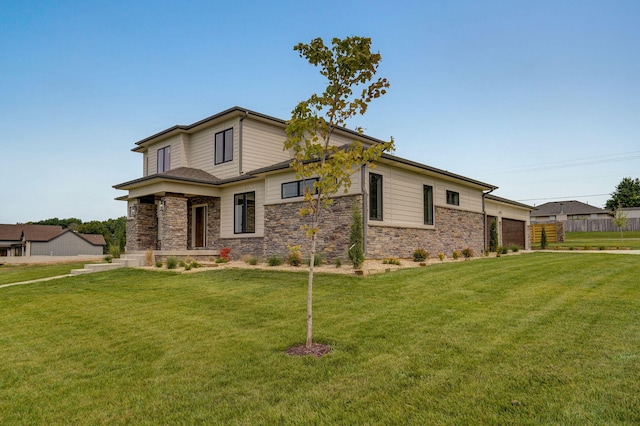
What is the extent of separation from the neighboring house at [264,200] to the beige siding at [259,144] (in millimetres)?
49

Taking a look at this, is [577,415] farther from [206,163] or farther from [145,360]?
[206,163]

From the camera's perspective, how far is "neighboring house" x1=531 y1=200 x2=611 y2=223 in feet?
175

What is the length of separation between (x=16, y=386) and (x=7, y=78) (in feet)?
48.6

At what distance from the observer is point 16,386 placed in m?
3.99

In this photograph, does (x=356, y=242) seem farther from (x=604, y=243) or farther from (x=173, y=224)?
(x=604, y=243)

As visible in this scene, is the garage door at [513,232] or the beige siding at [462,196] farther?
the garage door at [513,232]

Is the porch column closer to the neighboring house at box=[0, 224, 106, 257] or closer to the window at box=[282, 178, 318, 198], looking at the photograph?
the window at box=[282, 178, 318, 198]

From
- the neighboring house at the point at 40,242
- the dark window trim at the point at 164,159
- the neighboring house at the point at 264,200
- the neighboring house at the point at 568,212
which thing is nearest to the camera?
the neighboring house at the point at 264,200

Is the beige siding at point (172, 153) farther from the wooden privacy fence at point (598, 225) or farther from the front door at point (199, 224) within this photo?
the wooden privacy fence at point (598, 225)

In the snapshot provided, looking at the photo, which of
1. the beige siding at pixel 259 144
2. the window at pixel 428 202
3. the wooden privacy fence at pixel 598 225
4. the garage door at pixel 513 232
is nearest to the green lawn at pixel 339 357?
the window at pixel 428 202

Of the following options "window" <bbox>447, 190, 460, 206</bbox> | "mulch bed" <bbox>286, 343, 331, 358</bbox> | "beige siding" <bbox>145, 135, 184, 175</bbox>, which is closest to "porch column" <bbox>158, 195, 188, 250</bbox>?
"beige siding" <bbox>145, 135, 184, 175</bbox>

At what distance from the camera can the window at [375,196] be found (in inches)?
539

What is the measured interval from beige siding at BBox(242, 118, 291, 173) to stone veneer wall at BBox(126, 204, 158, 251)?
6.31m

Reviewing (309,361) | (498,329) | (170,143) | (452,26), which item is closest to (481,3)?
(452,26)
